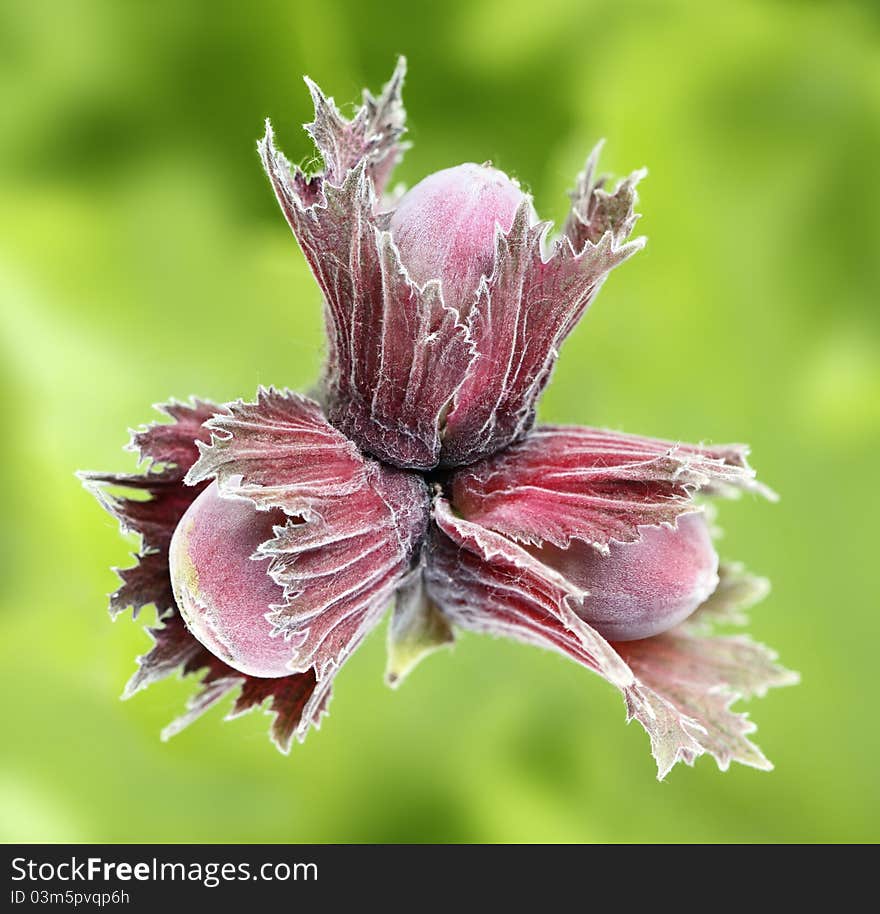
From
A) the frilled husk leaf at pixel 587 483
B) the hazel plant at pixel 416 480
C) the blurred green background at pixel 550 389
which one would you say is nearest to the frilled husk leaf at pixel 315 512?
the hazel plant at pixel 416 480

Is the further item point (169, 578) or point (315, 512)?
point (169, 578)

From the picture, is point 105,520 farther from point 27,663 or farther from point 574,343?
point 574,343

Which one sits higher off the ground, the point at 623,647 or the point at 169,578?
the point at 169,578

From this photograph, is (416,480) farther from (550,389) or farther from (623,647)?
(550,389)

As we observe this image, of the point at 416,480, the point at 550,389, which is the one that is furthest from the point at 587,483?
the point at 550,389

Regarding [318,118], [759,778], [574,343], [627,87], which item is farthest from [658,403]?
[318,118]
